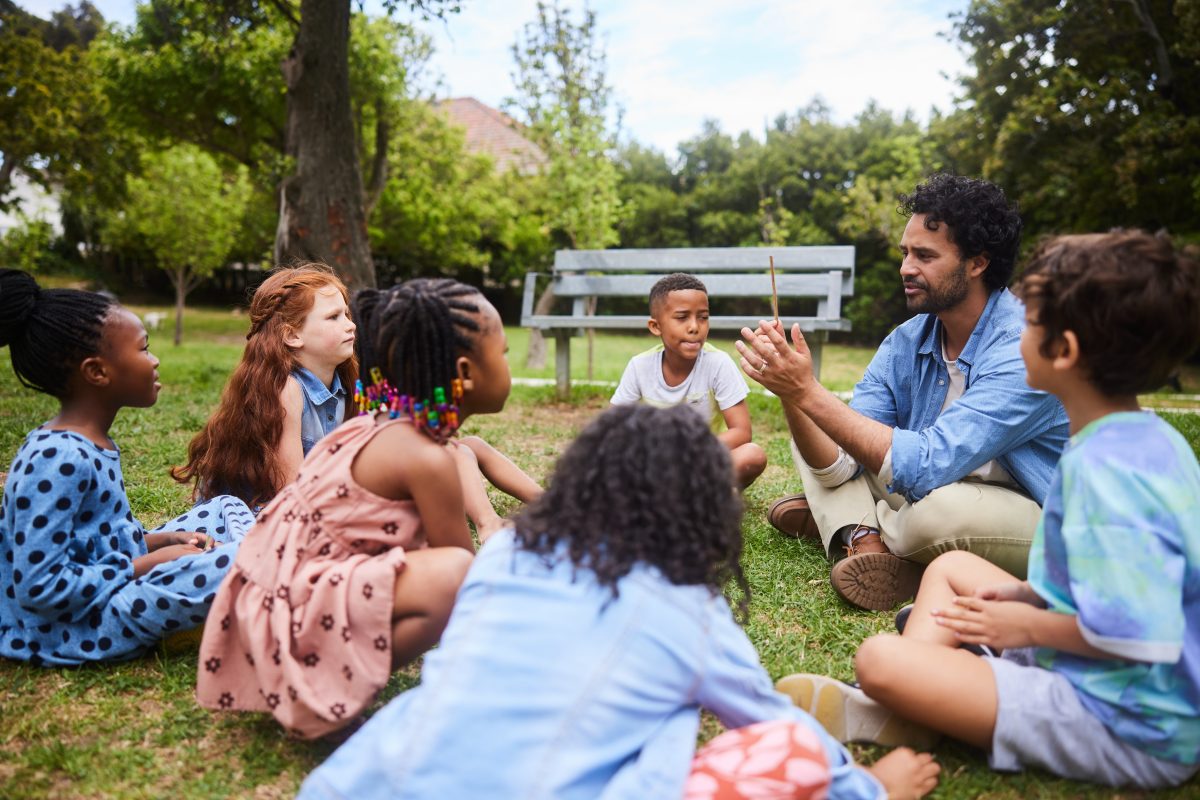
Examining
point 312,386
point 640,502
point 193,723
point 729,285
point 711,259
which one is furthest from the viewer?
point 711,259

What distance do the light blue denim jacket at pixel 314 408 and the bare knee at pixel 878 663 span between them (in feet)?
6.77

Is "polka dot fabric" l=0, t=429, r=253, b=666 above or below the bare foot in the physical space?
above

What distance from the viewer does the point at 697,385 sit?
392 cm

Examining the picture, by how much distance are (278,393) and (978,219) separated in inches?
99.7

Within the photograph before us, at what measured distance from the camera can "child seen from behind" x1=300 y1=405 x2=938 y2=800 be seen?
4.38 ft

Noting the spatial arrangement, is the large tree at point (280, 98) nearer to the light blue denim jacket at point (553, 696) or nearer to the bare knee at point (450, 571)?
the bare knee at point (450, 571)

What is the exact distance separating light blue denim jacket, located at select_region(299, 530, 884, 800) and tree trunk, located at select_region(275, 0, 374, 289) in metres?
6.30

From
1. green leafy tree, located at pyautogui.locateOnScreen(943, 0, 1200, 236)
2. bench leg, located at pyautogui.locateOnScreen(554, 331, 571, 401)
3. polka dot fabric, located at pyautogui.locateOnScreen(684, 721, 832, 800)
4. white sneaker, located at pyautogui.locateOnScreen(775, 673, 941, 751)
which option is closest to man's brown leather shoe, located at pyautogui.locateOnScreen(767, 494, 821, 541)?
white sneaker, located at pyautogui.locateOnScreen(775, 673, 941, 751)

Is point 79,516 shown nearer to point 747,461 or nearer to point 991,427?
point 747,461

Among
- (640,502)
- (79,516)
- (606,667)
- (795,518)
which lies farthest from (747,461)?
(79,516)

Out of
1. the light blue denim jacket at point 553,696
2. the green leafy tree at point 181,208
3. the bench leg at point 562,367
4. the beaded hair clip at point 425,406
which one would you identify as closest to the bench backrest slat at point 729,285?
the bench leg at point 562,367

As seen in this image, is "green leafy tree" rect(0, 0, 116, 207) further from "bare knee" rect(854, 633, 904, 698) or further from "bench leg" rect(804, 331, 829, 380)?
"bare knee" rect(854, 633, 904, 698)

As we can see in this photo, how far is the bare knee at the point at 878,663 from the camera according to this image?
176cm

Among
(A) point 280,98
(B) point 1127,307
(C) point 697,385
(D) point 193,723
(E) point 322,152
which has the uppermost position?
(A) point 280,98
